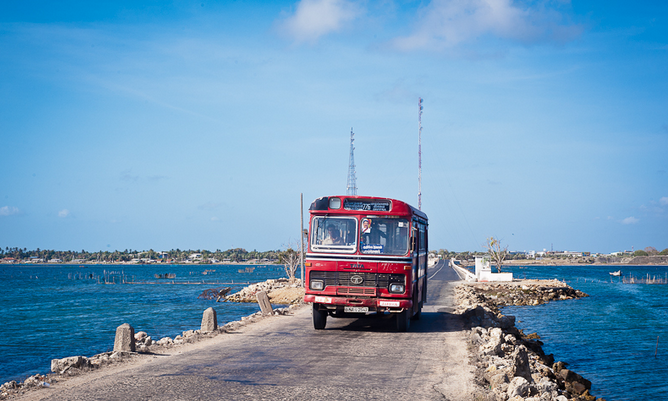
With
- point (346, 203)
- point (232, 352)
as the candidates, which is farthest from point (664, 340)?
point (232, 352)

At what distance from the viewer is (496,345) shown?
540 inches

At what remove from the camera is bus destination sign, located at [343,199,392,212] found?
1534 cm

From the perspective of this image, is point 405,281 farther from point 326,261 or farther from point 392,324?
point 392,324

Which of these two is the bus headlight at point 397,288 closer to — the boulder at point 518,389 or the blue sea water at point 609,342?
the boulder at point 518,389

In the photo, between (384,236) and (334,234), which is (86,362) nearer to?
(334,234)

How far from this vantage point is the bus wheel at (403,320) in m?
16.2

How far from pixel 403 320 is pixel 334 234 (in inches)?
135

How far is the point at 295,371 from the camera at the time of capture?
421 inches

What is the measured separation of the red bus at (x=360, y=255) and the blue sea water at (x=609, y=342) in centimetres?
975

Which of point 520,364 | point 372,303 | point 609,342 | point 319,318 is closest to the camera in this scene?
point 520,364

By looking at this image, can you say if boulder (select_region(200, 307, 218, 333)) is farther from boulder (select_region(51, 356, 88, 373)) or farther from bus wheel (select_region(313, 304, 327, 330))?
boulder (select_region(51, 356, 88, 373))

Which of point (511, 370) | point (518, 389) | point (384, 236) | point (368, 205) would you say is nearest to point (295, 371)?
point (518, 389)

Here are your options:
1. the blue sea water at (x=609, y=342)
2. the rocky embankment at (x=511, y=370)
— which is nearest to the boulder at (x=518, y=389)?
the rocky embankment at (x=511, y=370)

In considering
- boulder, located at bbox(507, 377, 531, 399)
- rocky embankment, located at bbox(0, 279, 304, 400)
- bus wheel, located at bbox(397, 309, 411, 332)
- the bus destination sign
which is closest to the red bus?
the bus destination sign
